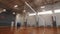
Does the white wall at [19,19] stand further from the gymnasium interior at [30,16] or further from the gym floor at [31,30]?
the gym floor at [31,30]

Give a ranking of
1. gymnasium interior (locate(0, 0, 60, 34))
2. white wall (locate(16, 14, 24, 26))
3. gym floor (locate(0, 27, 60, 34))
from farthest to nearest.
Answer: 1. white wall (locate(16, 14, 24, 26))
2. gymnasium interior (locate(0, 0, 60, 34))
3. gym floor (locate(0, 27, 60, 34))

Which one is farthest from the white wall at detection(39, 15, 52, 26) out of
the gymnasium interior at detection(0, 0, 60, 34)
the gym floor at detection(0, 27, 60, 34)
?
the gym floor at detection(0, 27, 60, 34)

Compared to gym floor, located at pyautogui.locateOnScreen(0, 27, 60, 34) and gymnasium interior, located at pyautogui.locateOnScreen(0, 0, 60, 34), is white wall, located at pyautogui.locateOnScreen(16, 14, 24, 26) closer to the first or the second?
gymnasium interior, located at pyautogui.locateOnScreen(0, 0, 60, 34)

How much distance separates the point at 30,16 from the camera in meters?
7.16

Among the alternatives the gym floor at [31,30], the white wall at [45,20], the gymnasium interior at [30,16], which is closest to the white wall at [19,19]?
the gymnasium interior at [30,16]

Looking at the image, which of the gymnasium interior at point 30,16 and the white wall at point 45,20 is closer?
the gymnasium interior at point 30,16

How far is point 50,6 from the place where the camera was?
19.3 feet

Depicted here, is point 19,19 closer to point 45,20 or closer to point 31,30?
point 45,20

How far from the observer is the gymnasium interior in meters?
4.30

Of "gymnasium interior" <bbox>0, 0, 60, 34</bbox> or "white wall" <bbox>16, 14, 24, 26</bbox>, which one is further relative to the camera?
"white wall" <bbox>16, 14, 24, 26</bbox>

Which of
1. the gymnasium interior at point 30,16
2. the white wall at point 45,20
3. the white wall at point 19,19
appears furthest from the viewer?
the white wall at point 19,19

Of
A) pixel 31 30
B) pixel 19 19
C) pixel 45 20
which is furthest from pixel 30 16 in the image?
pixel 31 30

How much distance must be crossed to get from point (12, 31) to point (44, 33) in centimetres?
172

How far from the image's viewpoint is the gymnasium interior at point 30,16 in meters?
4.30
